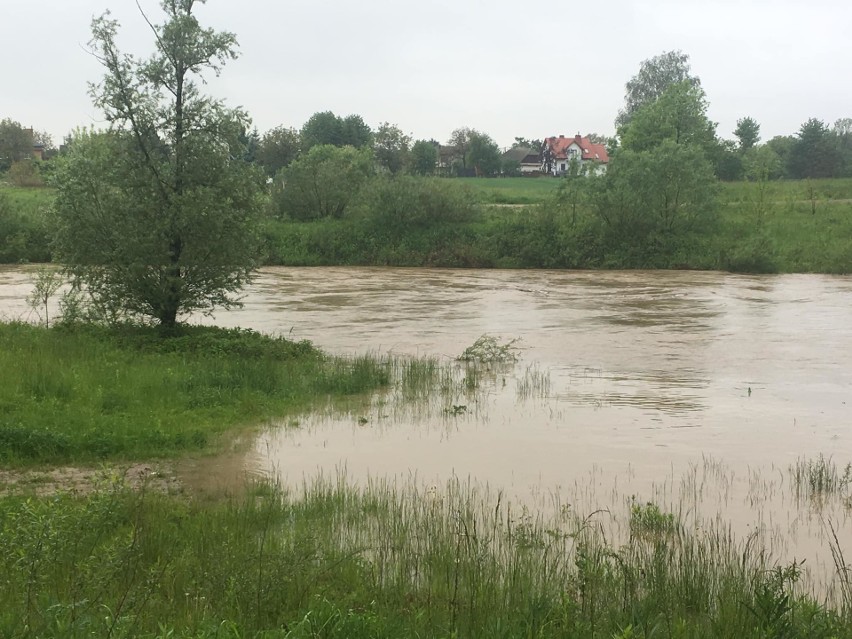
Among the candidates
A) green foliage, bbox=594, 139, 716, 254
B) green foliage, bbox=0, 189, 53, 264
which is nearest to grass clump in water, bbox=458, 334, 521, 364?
green foliage, bbox=594, 139, 716, 254

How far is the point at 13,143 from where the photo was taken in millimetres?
86000

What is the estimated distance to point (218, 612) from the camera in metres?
5.21

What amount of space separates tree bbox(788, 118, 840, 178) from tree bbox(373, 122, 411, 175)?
3718cm

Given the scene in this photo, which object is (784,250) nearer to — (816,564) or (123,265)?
(123,265)

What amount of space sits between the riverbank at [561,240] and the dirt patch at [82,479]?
32.2m

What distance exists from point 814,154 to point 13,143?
77.0 meters

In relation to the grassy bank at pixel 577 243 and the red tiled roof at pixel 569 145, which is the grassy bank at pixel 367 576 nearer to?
the grassy bank at pixel 577 243

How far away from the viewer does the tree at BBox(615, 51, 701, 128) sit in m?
83.2

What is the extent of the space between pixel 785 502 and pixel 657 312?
739 inches

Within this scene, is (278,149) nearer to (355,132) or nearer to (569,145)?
(355,132)

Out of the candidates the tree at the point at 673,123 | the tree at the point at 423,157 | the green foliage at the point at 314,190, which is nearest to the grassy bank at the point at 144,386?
the green foliage at the point at 314,190

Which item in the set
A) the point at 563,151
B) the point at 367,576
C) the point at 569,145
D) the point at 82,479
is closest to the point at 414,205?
the point at 82,479

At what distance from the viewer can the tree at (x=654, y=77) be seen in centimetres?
8319

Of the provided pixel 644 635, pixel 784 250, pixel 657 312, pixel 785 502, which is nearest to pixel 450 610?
pixel 644 635
